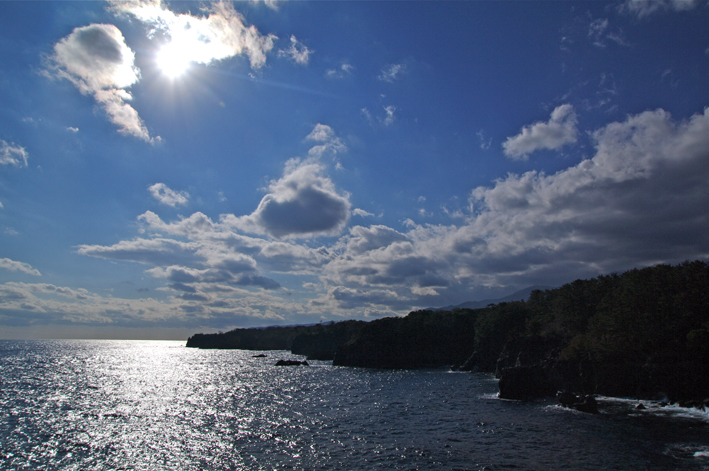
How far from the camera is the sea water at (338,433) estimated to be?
3306 centimetres

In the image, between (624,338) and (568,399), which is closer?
(568,399)

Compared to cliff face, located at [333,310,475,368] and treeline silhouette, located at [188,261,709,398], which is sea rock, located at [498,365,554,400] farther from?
cliff face, located at [333,310,475,368]

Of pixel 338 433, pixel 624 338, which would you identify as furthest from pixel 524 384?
pixel 338 433

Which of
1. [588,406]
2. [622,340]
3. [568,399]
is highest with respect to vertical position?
[622,340]

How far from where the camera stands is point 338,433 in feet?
141

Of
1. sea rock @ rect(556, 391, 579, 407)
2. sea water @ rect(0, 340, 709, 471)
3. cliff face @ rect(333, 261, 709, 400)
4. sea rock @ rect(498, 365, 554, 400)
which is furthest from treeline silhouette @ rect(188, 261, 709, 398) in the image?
sea rock @ rect(556, 391, 579, 407)

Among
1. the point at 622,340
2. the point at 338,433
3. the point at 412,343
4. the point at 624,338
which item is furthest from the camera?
the point at 412,343

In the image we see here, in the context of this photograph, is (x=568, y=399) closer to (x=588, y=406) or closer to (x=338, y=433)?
(x=588, y=406)

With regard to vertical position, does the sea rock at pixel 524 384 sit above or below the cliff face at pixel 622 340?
below

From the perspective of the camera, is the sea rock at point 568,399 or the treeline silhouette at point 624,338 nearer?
the treeline silhouette at point 624,338

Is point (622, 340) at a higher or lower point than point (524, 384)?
higher

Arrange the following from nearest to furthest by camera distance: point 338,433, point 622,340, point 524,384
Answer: point 338,433 → point 622,340 → point 524,384

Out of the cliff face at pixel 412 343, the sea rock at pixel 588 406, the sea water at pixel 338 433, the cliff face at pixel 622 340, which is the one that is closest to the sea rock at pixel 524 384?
the cliff face at pixel 622 340

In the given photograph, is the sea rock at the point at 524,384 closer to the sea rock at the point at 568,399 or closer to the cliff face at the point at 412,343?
the sea rock at the point at 568,399
